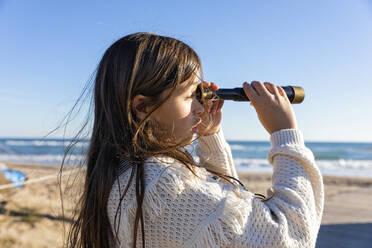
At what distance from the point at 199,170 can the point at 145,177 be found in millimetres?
182

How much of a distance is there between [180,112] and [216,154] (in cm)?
47

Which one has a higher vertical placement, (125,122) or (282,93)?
(282,93)

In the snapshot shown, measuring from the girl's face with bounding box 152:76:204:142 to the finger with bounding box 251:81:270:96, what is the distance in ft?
0.70

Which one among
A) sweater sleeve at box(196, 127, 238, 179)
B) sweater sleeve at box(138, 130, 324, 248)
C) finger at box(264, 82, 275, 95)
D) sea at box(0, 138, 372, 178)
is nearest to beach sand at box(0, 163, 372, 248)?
sea at box(0, 138, 372, 178)

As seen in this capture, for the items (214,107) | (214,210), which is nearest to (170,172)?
(214,210)

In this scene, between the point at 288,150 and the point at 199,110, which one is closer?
the point at 288,150

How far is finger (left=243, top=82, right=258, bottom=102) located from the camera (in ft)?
3.56

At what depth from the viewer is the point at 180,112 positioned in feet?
3.48

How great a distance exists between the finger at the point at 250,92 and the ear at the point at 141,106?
13.4 inches

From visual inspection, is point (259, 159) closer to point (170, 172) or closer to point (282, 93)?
point (282, 93)

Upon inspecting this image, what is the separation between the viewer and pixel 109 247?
106 centimetres

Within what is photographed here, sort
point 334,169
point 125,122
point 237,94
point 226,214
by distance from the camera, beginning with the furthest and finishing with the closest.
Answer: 1. point 334,169
2. point 237,94
3. point 125,122
4. point 226,214

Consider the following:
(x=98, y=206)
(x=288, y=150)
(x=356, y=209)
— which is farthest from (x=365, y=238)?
(x=98, y=206)

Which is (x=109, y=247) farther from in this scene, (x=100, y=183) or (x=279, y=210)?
(x=279, y=210)
